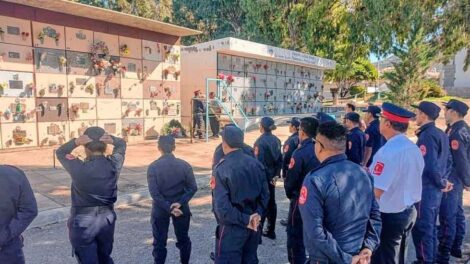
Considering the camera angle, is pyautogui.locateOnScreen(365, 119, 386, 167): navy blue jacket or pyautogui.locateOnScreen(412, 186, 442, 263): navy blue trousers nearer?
pyautogui.locateOnScreen(412, 186, 442, 263): navy blue trousers

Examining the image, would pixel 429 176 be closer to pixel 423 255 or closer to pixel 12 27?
pixel 423 255

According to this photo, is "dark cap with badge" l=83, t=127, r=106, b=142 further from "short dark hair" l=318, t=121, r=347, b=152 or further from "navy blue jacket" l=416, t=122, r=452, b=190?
"navy blue jacket" l=416, t=122, r=452, b=190

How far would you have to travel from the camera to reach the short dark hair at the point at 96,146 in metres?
3.20

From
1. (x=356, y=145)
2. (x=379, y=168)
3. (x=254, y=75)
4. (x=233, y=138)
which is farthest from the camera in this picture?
(x=254, y=75)

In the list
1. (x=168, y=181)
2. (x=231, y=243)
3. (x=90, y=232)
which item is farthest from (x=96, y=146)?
(x=231, y=243)

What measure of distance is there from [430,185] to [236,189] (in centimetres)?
229

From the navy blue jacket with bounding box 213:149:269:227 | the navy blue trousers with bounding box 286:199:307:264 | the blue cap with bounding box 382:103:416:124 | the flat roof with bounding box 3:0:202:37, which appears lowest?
the navy blue trousers with bounding box 286:199:307:264

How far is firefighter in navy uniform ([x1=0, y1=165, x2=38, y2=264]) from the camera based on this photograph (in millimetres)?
2512

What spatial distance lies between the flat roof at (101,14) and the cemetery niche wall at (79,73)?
0.09 ft

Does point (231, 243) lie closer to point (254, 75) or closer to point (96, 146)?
point (96, 146)

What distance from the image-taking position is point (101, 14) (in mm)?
11172

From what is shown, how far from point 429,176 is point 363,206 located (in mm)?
2024

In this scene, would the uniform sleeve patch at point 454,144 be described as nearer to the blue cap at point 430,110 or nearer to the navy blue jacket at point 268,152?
the blue cap at point 430,110

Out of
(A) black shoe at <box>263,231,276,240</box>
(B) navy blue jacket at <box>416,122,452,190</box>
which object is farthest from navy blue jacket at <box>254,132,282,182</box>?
A: (B) navy blue jacket at <box>416,122,452,190</box>
